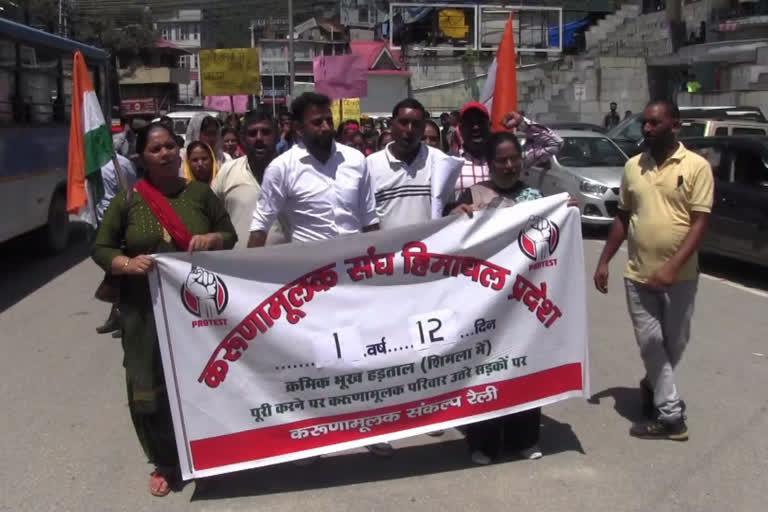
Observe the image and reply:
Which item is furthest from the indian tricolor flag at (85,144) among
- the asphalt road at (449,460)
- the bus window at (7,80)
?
the bus window at (7,80)

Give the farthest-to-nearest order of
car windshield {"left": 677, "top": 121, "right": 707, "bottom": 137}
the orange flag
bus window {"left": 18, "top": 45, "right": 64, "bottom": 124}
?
car windshield {"left": 677, "top": 121, "right": 707, "bottom": 137} → bus window {"left": 18, "top": 45, "right": 64, "bottom": 124} → the orange flag

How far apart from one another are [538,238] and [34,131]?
830 cm

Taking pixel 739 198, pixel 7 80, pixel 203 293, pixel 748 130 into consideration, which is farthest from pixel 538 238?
pixel 748 130

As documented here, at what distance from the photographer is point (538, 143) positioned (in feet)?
18.7

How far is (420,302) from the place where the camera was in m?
4.37

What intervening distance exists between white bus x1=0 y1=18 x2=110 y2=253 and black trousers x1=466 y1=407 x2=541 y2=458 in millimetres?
6797

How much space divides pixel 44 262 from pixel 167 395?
27.3ft

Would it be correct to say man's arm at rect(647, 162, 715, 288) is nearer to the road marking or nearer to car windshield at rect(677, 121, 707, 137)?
the road marking

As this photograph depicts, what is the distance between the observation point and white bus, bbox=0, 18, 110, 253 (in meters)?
9.95

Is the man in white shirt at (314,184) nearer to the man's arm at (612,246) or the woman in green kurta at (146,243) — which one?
the woman in green kurta at (146,243)

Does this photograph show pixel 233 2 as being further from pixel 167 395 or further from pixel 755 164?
pixel 167 395

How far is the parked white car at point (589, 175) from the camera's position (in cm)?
1309

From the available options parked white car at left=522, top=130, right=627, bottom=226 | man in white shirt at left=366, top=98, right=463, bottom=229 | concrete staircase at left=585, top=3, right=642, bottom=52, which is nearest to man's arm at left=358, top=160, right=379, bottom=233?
man in white shirt at left=366, top=98, right=463, bottom=229

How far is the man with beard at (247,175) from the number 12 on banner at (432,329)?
1.58m
